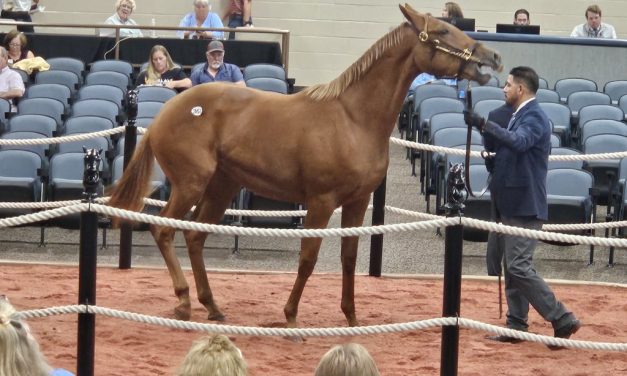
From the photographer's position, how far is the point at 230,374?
4402 mm

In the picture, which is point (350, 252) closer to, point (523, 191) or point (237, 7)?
point (523, 191)

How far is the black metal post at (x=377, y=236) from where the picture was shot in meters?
10.8

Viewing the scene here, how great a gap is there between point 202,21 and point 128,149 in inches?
357

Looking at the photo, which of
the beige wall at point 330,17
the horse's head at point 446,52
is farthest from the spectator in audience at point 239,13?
the horse's head at point 446,52

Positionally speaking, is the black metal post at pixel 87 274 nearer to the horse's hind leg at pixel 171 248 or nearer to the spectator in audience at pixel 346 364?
the horse's hind leg at pixel 171 248

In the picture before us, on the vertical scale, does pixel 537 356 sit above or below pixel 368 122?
Result: below

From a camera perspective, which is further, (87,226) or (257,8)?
(257,8)

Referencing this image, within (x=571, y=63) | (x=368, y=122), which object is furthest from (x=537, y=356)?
(x=571, y=63)

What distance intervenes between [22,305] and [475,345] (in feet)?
11.0

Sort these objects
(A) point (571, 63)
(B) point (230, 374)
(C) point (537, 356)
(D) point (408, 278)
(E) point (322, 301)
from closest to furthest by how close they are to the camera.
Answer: (B) point (230, 374) → (C) point (537, 356) → (E) point (322, 301) → (D) point (408, 278) → (A) point (571, 63)

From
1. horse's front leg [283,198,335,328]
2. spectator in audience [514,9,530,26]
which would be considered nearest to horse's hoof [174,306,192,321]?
horse's front leg [283,198,335,328]

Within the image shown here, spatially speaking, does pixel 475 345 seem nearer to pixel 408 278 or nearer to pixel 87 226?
pixel 408 278

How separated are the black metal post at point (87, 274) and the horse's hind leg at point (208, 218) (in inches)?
80.0

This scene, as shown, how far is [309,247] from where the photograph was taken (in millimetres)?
8992
